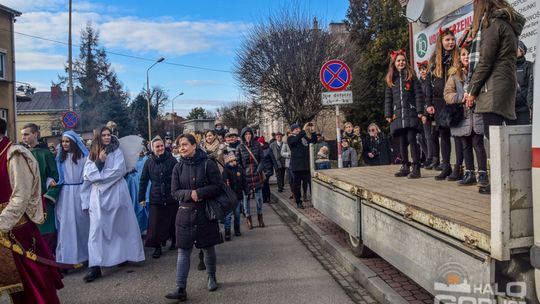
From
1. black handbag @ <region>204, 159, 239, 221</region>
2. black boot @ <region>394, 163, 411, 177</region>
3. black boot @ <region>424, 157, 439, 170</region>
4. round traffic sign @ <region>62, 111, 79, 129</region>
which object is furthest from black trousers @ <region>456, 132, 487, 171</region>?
round traffic sign @ <region>62, 111, 79, 129</region>

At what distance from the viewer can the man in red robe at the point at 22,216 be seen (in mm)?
3732

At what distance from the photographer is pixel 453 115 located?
496 centimetres

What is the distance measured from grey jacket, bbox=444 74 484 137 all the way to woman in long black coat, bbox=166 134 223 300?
2.79 meters

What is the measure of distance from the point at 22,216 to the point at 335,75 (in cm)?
700

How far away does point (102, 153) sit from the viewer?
6.12 meters

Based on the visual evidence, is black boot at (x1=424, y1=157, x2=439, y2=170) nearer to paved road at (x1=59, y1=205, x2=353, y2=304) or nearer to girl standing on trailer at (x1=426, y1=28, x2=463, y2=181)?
girl standing on trailer at (x1=426, y1=28, x2=463, y2=181)

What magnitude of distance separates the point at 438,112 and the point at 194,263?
13.3 ft

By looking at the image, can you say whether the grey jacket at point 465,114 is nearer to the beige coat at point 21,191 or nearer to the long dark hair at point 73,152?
the beige coat at point 21,191

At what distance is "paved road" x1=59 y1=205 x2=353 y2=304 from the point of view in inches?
196

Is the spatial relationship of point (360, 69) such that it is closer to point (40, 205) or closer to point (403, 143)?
point (403, 143)

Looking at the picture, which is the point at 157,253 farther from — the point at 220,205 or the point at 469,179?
the point at 469,179

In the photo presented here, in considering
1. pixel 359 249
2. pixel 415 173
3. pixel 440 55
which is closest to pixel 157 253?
pixel 359 249

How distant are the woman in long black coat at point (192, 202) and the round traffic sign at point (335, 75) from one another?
4.90 metres

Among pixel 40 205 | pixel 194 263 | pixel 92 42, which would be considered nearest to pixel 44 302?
pixel 40 205
